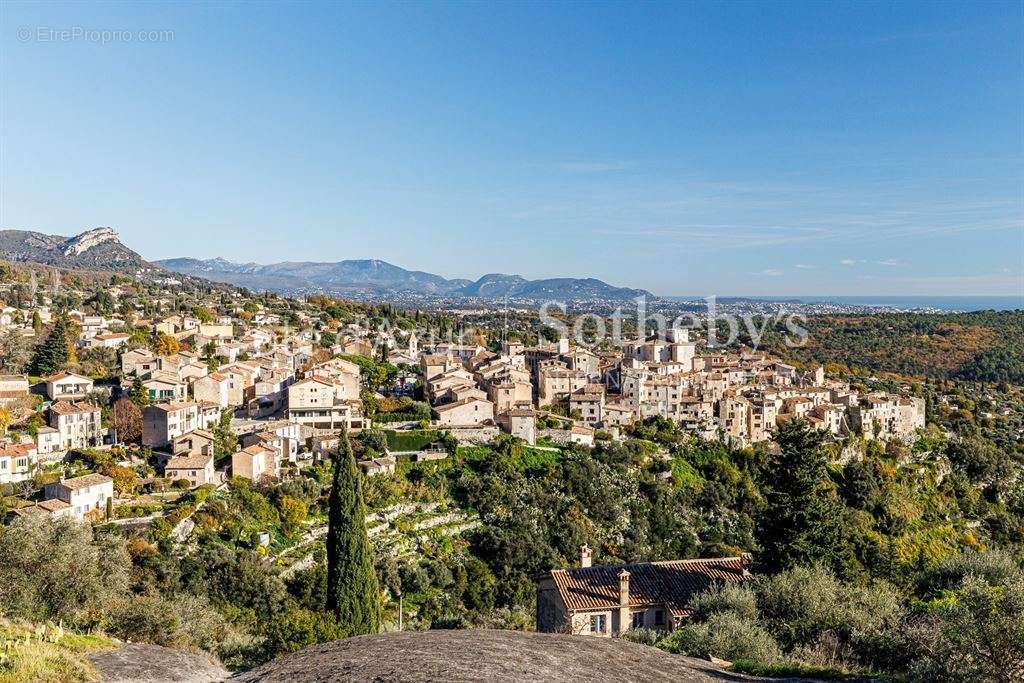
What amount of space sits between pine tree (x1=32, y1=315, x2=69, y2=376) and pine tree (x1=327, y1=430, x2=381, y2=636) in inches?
1209

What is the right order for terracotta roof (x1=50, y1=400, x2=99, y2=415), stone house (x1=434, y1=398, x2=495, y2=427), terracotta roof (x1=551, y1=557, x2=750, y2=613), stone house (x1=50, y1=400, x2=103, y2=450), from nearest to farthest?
1. terracotta roof (x1=551, y1=557, x2=750, y2=613)
2. stone house (x1=50, y1=400, x2=103, y2=450)
3. terracotta roof (x1=50, y1=400, x2=99, y2=415)
4. stone house (x1=434, y1=398, x2=495, y2=427)

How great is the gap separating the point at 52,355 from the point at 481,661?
148ft

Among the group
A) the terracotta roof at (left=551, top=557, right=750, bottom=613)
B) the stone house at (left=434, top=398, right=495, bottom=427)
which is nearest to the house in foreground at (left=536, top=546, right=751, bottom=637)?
the terracotta roof at (left=551, top=557, right=750, bottom=613)

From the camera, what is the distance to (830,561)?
790 inches

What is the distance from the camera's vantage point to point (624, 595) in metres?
17.5

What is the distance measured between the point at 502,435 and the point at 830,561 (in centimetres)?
2083

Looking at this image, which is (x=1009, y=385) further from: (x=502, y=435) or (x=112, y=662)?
(x=112, y=662)

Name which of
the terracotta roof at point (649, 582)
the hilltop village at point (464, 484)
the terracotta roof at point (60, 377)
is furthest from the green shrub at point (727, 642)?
the terracotta roof at point (60, 377)

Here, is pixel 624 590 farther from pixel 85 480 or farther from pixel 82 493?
pixel 85 480

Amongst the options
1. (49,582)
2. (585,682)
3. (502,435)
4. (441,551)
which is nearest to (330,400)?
(502,435)

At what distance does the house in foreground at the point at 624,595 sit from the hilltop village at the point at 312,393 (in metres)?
15.2

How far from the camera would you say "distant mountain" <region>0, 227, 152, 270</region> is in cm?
12631

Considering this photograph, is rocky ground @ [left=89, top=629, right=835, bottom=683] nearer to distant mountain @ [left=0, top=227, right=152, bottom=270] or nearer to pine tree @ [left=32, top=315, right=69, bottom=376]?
pine tree @ [left=32, top=315, right=69, bottom=376]

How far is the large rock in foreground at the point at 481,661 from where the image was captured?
5.89 metres
